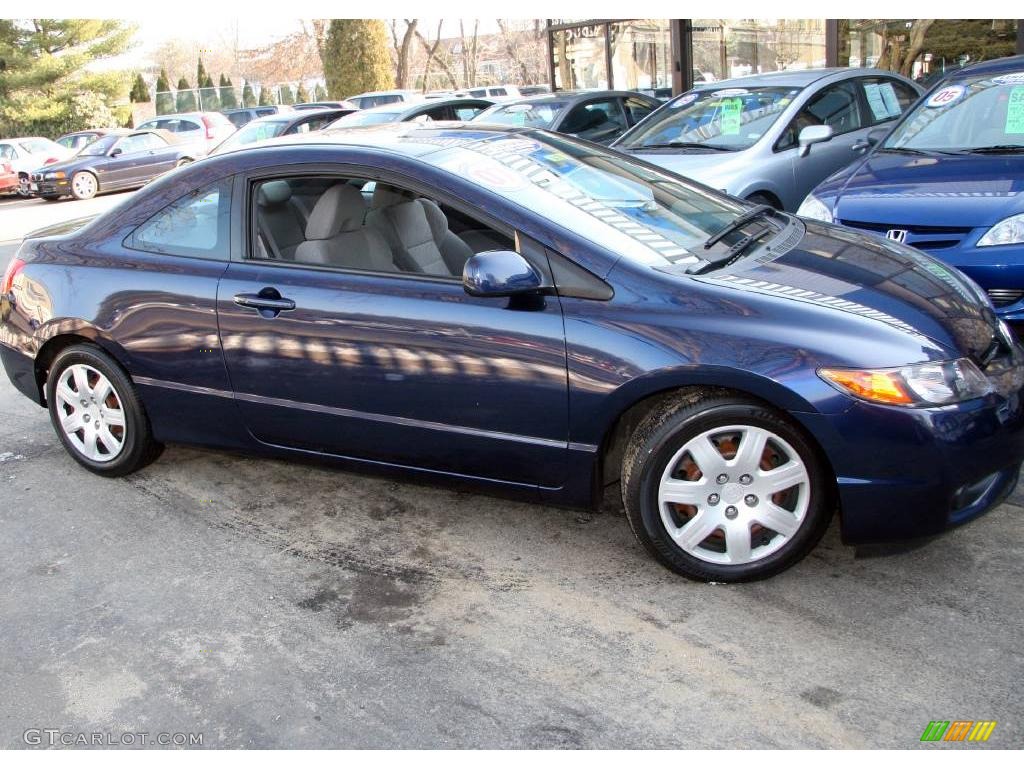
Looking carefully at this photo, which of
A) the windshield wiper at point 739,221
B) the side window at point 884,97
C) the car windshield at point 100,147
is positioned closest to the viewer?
the windshield wiper at point 739,221

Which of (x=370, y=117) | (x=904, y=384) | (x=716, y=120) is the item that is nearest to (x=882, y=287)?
(x=904, y=384)

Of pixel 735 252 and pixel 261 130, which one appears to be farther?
pixel 261 130

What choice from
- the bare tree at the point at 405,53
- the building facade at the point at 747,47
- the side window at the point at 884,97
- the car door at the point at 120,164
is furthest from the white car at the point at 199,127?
the bare tree at the point at 405,53

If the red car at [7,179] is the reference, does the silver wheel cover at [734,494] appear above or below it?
below

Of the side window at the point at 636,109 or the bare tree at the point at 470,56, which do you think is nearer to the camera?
the side window at the point at 636,109

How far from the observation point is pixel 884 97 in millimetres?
9164

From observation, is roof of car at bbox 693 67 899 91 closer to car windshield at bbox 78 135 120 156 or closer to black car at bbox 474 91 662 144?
black car at bbox 474 91 662 144

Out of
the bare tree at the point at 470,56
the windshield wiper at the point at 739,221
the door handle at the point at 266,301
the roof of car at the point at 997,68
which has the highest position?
the bare tree at the point at 470,56

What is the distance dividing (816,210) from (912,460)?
328 centimetres

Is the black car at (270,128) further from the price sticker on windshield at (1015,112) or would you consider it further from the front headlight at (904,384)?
the front headlight at (904,384)

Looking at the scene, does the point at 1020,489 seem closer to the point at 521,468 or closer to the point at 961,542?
the point at 961,542

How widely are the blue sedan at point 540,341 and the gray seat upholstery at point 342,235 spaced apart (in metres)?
0.01

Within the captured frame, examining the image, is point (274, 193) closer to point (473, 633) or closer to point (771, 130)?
point (473, 633)

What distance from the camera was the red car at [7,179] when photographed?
70.2 ft
